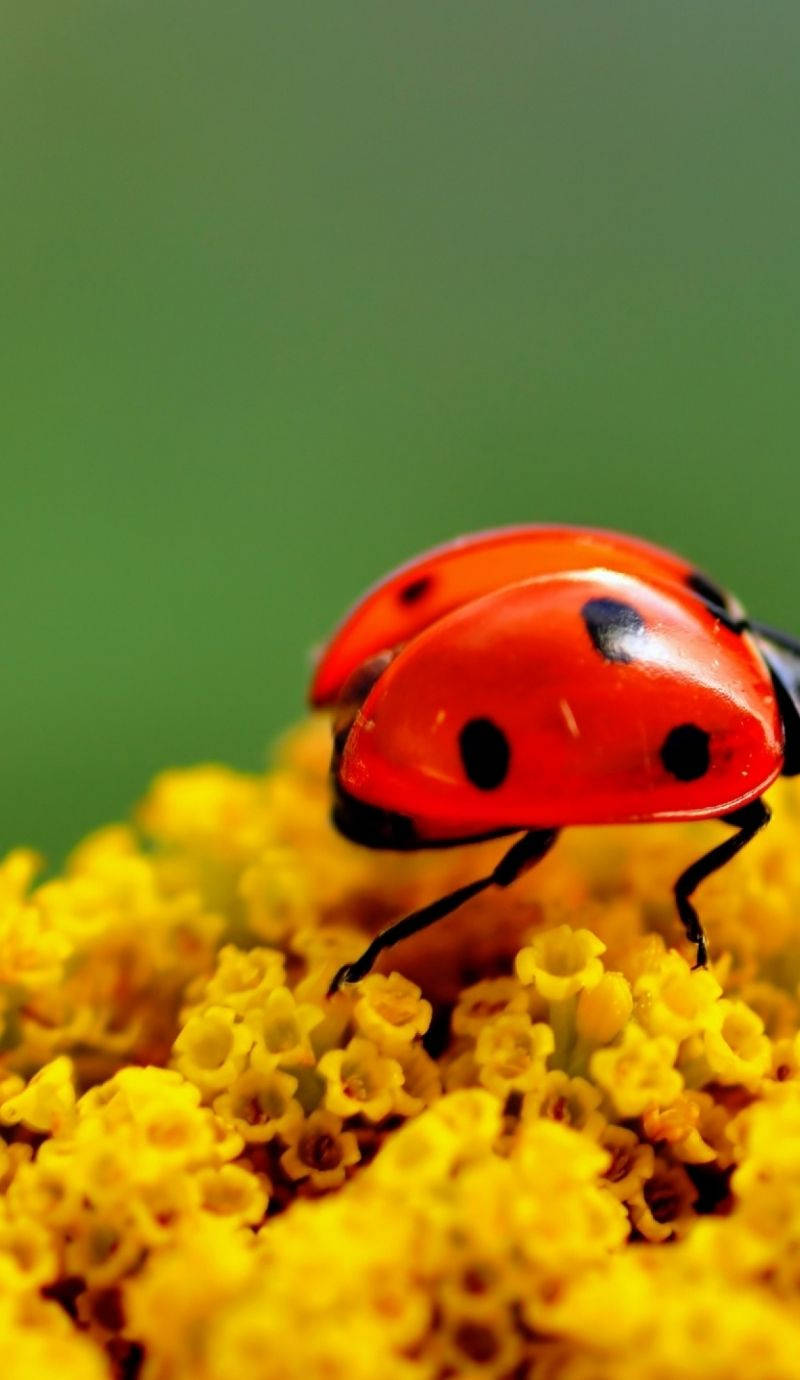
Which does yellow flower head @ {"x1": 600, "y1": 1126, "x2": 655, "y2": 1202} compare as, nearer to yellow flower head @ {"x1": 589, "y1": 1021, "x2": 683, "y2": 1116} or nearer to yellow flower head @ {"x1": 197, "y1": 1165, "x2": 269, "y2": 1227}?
yellow flower head @ {"x1": 589, "y1": 1021, "x2": 683, "y2": 1116}

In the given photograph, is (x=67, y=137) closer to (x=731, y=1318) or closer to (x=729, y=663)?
(x=729, y=663)

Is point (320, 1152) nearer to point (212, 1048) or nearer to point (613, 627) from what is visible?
point (212, 1048)

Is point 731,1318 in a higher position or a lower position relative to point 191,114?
lower

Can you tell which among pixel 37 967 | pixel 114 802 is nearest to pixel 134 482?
pixel 114 802

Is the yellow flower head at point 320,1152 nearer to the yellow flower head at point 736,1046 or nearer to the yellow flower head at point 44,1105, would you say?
the yellow flower head at point 44,1105

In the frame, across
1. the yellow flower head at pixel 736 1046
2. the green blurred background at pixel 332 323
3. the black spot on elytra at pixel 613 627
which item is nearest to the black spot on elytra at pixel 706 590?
the black spot on elytra at pixel 613 627

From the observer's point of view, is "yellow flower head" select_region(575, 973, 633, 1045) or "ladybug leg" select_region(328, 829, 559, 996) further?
"ladybug leg" select_region(328, 829, 559, 996)

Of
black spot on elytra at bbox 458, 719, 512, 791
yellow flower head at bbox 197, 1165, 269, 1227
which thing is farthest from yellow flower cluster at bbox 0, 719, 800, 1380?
black spot on elytra at bbox 458, 719, 512, 791

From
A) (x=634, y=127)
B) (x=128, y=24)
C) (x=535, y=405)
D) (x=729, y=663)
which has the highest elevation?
(x=128, y=24)
